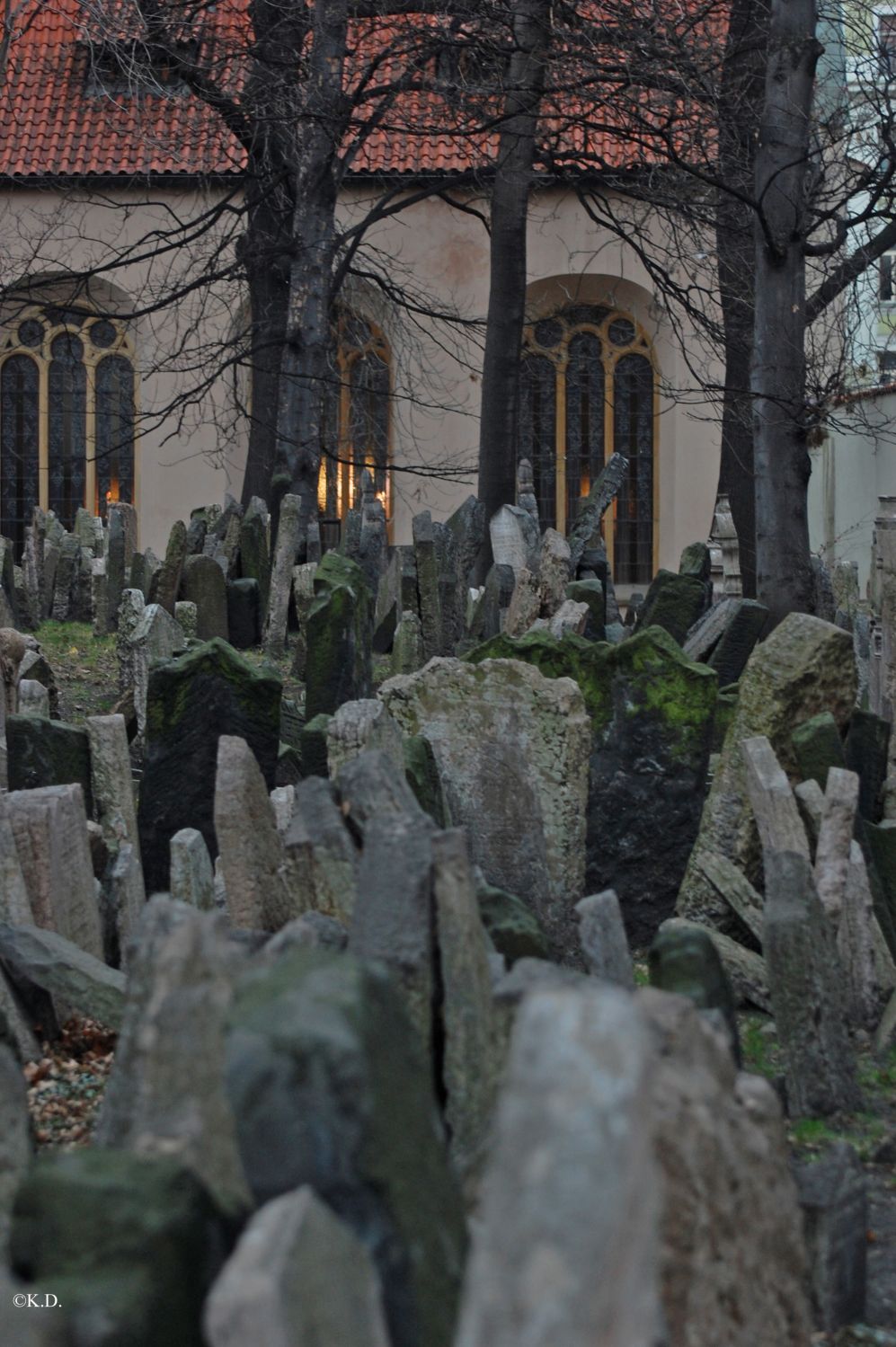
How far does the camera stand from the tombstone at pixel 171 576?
37.4 ft

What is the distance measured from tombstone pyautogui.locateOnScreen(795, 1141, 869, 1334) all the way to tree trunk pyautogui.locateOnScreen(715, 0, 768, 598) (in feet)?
23.2

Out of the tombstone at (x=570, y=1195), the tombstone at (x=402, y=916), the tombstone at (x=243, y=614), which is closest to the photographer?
the tombstone at (x=570, y=1195)

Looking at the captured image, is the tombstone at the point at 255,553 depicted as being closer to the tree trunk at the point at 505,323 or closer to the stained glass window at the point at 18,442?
the tree trunk at the point at 505,323

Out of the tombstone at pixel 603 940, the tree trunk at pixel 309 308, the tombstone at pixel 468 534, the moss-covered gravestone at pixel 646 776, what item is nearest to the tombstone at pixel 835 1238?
the tombstone at pixel 603 940

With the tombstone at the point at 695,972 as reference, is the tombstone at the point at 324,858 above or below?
above

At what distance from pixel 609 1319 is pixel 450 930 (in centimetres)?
139

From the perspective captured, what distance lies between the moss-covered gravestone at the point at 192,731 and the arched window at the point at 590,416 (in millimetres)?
21324

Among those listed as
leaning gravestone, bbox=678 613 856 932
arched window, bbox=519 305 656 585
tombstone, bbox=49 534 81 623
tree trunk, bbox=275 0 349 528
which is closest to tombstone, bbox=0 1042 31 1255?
leaning gravestone, bbox=678 613 856 932

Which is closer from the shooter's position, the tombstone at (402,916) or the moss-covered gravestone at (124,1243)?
the moss-covered gravestone at (124,1243)

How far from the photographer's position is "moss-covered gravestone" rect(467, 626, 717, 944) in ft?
19.1

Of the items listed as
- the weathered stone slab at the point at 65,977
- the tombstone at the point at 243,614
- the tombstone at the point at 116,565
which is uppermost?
the tombstone at the point at 116,565

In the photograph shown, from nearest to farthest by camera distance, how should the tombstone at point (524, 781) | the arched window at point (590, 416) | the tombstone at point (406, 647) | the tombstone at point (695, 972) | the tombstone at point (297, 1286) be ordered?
the tombstone at point (297, 1286), the tombstone at point (695, 972), the tombstone at point (524, 781), the tombstone at point (406, 647), the arched window at point (590, 416)

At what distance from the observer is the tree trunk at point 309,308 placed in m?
15.0

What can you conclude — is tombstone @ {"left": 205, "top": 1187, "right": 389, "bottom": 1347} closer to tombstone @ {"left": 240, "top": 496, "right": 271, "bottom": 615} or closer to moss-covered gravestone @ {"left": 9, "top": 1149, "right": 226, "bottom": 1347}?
moss-covered gravestone @ {"left": 9, "top": 1149, "right": 226, "bottom": 1347}
